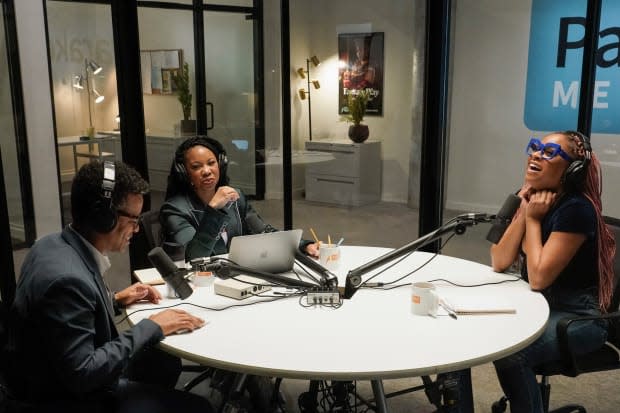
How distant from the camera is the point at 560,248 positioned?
2.07m

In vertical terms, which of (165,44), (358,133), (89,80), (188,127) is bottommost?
(358,133)

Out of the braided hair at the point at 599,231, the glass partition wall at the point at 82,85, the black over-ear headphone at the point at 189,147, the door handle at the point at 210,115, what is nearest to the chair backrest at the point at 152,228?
the black over-ear headphone at the point at 189,147

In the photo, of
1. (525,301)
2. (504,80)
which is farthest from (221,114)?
(525,301)

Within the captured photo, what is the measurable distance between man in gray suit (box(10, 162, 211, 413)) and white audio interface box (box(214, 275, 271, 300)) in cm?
27

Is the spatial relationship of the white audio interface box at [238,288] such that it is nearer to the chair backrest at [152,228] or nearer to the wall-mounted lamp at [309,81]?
the chair backrest at [152,228]

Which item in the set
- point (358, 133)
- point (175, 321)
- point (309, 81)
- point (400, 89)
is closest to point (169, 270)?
point (175, 321)

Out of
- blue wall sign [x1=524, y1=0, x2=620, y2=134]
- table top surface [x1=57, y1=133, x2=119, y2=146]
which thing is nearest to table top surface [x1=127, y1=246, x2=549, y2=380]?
table top surface [x1=57, y1=133, x2=119, y2=146]

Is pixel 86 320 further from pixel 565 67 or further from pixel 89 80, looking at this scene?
pixel 565 67

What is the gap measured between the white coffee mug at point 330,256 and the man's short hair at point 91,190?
0.93 metres

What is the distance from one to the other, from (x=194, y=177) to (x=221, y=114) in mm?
2018

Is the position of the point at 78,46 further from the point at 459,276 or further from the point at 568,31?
the point at 568,31

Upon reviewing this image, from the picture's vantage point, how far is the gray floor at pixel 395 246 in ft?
9.05

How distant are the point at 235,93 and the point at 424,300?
3.20 meters

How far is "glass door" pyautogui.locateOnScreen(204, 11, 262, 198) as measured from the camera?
15.0 feet
